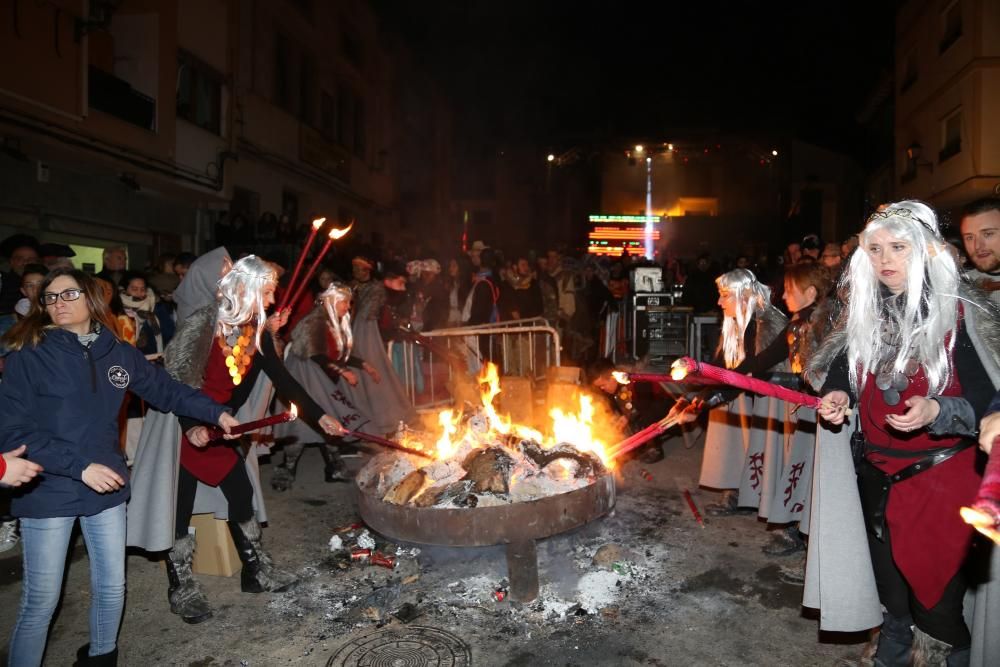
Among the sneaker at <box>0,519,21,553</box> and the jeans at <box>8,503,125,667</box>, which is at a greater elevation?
the jeans at <box>8,503,125,667</box>

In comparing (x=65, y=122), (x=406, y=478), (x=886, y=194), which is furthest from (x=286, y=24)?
(x=886, y=194)

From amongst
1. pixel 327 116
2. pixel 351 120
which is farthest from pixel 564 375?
pixel 351 120

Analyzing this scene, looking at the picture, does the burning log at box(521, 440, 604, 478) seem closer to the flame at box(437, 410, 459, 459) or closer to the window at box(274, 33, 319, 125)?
the flame at box(437, 410, 459, 459)

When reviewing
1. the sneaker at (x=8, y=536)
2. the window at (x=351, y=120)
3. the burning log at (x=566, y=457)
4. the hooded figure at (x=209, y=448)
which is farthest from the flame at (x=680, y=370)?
the window at (x=351, y=120)

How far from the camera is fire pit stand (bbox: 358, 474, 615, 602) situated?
4.54 m

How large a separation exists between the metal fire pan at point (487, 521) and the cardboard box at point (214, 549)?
1.19 metres

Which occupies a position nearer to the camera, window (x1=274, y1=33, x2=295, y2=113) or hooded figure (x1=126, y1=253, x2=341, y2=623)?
hooded figure (x1=126, y1=253, x2=341, y2=623)

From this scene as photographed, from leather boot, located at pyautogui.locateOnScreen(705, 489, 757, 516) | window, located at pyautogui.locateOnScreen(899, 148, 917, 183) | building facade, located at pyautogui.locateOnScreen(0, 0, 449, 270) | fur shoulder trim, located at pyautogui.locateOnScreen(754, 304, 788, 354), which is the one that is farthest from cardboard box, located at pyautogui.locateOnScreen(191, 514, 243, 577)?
window, located at pyautogui.locateOnScreen(899, 148, 917, 183)

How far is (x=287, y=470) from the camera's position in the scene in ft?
23.9

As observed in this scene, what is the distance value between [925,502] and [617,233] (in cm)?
2338

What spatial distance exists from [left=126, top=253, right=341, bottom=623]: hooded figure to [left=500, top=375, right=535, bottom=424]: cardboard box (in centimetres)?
371

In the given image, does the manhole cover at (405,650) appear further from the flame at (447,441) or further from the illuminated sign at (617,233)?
the illuminated sign at (617,233)

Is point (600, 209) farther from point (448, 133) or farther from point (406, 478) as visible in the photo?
point (406, 478)

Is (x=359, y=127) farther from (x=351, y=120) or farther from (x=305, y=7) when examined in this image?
(x=305, y=7)
